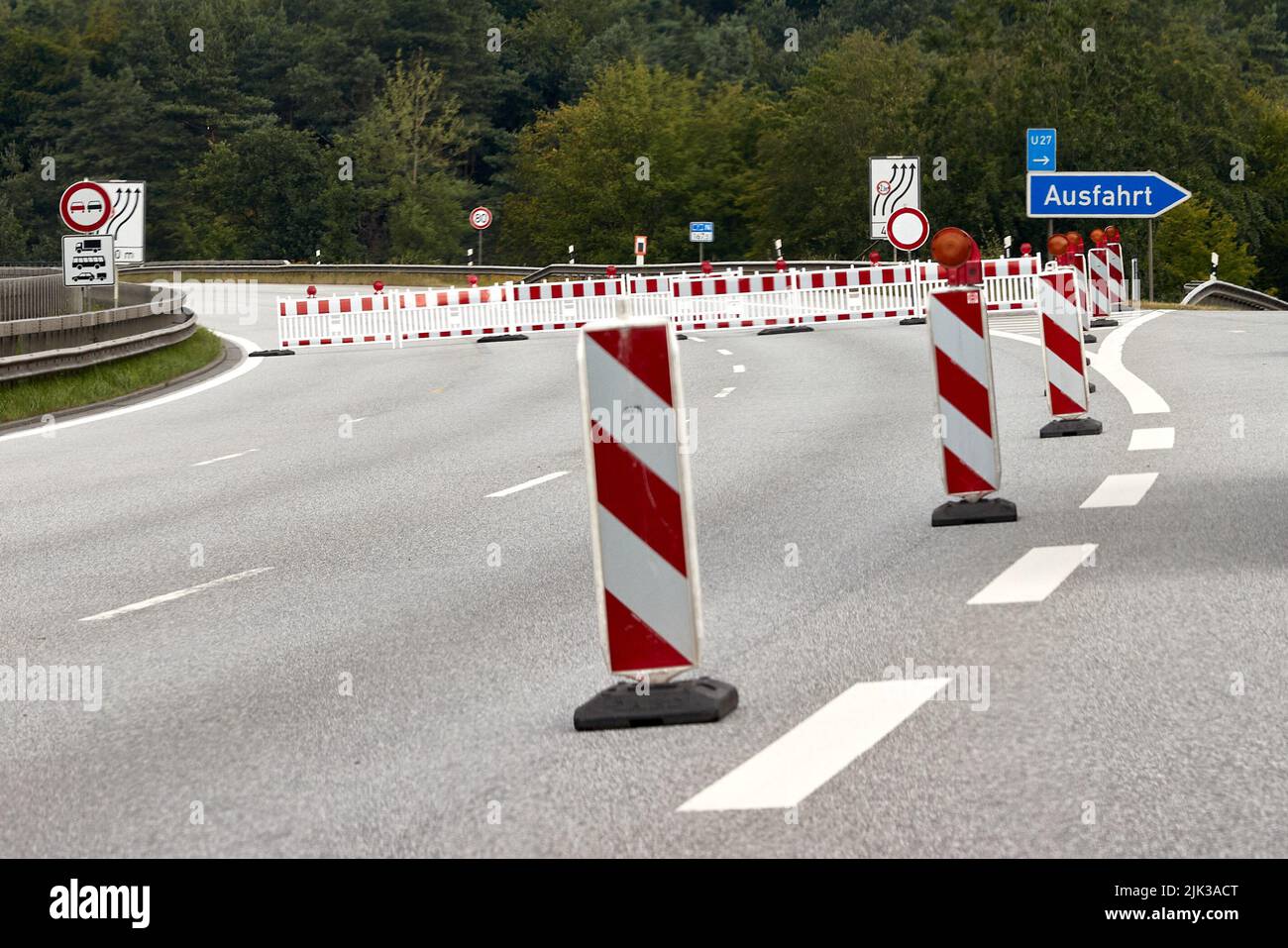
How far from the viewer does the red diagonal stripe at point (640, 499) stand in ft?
21.3

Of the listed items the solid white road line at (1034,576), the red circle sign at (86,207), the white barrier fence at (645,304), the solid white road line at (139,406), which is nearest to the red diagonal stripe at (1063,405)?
the solid white road line at (1034,576)

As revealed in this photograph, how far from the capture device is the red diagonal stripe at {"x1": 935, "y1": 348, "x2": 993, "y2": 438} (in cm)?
1065

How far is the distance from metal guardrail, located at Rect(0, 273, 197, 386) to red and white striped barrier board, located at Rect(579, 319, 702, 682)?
16.5 meters

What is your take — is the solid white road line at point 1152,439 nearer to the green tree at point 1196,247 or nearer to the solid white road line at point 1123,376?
the solid white road line at point 1123,376

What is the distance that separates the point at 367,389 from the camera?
24672 millimetres

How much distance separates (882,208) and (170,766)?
33064mm

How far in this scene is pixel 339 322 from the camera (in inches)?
1401

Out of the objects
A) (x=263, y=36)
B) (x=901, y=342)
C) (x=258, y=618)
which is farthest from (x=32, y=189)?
(x=258, y=618)

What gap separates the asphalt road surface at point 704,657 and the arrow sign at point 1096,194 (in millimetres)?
16632

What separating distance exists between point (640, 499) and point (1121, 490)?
18.6ft

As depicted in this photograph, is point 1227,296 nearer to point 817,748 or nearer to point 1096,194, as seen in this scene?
point 1096,194

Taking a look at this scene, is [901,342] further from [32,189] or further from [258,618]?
[32,189]

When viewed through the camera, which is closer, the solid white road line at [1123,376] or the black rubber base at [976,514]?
the black rubber base at [976,514]

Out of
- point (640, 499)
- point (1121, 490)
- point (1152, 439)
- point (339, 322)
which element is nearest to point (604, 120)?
point (339, 322)
